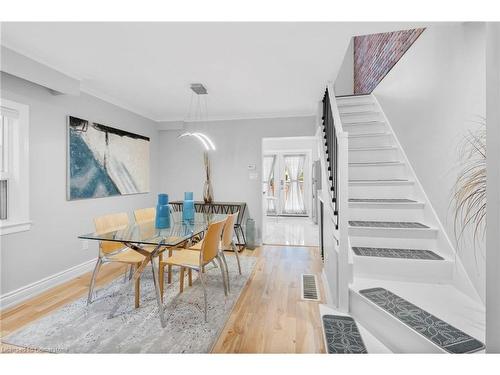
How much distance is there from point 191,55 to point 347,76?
4.17 m

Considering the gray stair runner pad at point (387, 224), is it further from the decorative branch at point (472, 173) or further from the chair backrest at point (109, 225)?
the chair backrest at point (109, 225)

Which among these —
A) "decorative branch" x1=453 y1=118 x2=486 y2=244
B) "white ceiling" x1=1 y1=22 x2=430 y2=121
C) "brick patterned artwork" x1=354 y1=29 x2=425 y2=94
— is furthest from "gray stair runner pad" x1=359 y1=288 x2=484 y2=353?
"brick patterned artwork" x1=354 y1=29 x2=425 y2=94

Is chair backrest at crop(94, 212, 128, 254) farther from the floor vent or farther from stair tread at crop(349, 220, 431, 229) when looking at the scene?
stair tread at crop(349, 220, 431, 229)

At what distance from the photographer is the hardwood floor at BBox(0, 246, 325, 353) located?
1.71 m

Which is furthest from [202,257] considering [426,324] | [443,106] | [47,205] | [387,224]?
[443,106]

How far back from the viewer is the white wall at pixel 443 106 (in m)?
1.72

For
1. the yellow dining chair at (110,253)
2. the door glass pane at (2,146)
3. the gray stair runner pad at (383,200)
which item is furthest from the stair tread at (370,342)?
the door glass pane at (2,146)

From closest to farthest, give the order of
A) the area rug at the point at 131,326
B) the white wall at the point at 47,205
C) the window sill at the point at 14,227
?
the area rug at the point at 131,326 → the window sill at the point at 14,227 → the white wall at the point at 47,205

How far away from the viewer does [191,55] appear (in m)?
2.21

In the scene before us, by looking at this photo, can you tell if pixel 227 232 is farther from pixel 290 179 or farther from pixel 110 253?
pixel 290 179

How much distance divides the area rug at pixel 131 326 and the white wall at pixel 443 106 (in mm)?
1968

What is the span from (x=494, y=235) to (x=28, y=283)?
11.6 ft
